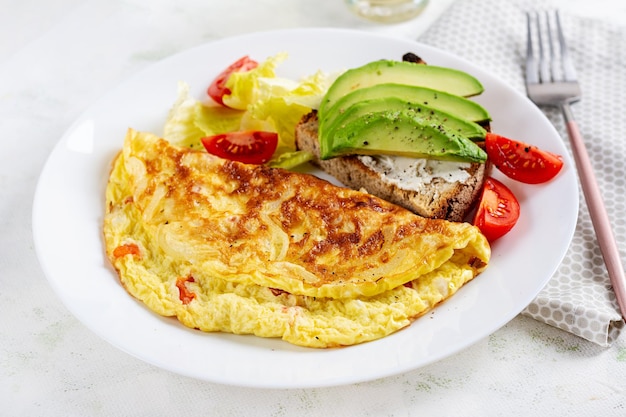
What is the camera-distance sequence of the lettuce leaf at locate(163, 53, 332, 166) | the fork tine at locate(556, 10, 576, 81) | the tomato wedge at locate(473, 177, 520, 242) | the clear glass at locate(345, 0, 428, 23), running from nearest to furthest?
the tomato wedge at locate(473, 177, 520, 242) → the lettuce leaf at locate(163, 53, 332, 166) → the fork tine at locate(556, 10, 576, 81) → the clear glass at locate(345, 0, 428, 23)

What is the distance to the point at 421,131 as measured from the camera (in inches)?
158

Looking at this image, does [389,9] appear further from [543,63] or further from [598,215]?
[598,215]

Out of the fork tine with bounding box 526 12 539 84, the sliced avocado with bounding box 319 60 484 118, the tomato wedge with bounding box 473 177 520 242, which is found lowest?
the tomato wedge with bounding box 473 177 520 242

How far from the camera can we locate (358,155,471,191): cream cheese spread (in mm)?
4051

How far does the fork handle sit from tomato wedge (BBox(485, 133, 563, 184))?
0.35 meters

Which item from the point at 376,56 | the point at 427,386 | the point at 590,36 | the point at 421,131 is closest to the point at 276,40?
the point at 376,56

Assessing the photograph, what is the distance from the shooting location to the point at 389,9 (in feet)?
19.8

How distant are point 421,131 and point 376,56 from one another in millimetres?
1323

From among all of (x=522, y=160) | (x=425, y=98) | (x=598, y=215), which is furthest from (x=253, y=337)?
(x=598, y=215)

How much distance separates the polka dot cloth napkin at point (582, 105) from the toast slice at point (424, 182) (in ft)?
2.23

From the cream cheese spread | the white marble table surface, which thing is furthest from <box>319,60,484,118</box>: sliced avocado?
the white marble table surface

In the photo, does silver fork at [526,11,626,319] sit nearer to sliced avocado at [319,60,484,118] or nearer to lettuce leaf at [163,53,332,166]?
sliced avocado at [319,60,484,118]

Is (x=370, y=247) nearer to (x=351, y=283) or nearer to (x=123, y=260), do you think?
(x=351, y=283)

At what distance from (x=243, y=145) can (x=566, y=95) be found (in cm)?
239
